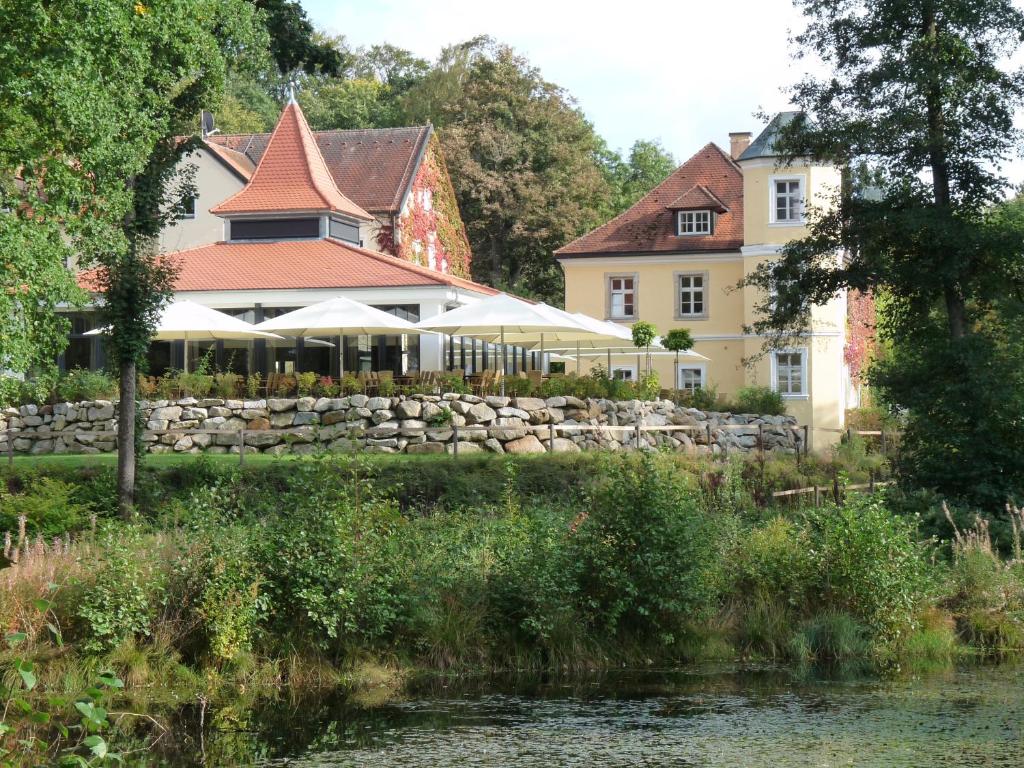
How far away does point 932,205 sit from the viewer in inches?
906

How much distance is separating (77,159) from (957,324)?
14159 mm

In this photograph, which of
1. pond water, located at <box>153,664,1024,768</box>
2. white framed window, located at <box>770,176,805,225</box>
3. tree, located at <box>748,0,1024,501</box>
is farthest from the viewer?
white framed window, located at <box>770,176,805,225</box>

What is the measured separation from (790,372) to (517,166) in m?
13.9

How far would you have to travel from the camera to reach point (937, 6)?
73.8ft

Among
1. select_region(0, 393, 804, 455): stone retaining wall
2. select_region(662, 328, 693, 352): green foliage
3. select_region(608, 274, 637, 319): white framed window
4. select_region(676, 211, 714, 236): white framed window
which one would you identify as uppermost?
select_region(676, 211, 714, 236): white framed window

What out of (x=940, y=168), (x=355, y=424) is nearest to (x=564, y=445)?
(x=355, y=424)

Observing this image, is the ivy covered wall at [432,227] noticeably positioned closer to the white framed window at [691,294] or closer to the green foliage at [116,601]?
the white framed window at [691,294]

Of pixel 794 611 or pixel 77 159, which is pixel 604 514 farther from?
pixel 77 159

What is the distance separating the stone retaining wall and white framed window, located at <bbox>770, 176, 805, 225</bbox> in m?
13.6

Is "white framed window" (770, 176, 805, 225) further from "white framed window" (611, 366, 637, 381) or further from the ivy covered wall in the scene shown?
the ivy covered wall

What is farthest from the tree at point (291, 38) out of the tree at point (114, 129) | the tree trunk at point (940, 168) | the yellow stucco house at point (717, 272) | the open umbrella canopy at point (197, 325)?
the yellow stucco house at point (717, 272)

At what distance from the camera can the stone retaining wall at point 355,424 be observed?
24172 mm

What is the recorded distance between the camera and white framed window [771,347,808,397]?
37719 mm

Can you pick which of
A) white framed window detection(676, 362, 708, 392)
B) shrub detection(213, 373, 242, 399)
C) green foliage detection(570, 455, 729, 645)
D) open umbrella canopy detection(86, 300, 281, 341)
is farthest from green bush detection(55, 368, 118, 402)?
white framed window detection(676, 362, 708, 392)
